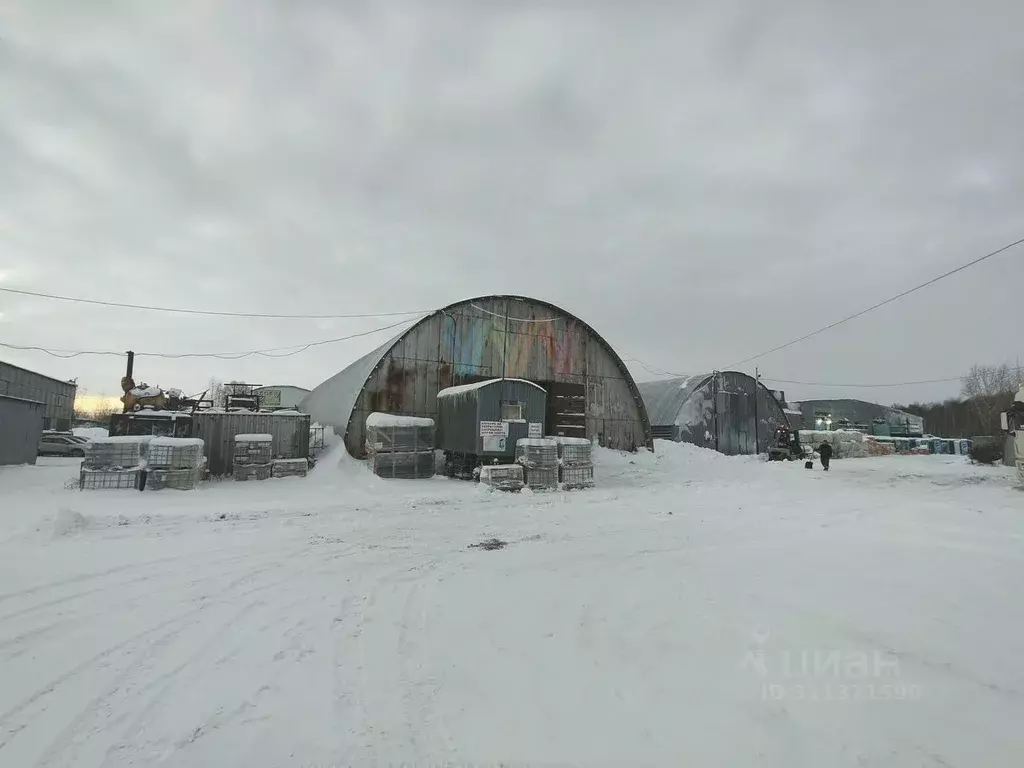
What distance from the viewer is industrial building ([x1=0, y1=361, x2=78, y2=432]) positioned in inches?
1355

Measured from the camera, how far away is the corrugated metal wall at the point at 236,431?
1878 cm

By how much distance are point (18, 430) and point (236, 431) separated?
28.9 ft

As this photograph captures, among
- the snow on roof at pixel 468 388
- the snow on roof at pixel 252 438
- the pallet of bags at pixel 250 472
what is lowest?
the pallet of bags at pixel 250 472

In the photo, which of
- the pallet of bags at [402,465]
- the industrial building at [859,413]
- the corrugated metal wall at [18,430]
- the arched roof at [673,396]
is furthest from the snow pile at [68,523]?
the industrial building at [859,413]

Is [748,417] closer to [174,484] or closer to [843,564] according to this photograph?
[843,564]

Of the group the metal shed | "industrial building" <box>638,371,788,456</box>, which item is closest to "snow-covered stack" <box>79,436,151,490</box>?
the metal shed

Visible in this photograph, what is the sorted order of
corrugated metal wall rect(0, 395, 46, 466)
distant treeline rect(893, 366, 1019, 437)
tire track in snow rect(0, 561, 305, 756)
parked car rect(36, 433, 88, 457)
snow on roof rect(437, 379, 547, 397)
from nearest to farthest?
tire track in snow rect(0, 561, 305, 756)
snow on roof rect(437, 379, 547, 397)
corrugated metal wall rect(0, 395, 46, 466)
parked car rect(36, 433, 88, 457)
distant treeline rect(893, 366, 1019, 437)

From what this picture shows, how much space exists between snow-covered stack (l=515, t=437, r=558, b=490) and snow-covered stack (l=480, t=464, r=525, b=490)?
36cm

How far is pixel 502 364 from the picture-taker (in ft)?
78.7

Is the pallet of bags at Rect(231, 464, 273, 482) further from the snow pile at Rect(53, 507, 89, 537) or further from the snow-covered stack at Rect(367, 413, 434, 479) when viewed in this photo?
the snow pile at Rect(53, 507, 89, 537)

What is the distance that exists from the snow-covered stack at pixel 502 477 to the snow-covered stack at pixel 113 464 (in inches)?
388

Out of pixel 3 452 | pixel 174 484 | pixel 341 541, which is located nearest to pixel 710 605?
pixel 341 541

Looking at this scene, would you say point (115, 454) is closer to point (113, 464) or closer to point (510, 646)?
point (113, 464)

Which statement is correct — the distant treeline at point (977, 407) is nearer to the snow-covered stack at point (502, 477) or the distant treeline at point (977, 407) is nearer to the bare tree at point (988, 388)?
the bare tree at point (988, 388)
